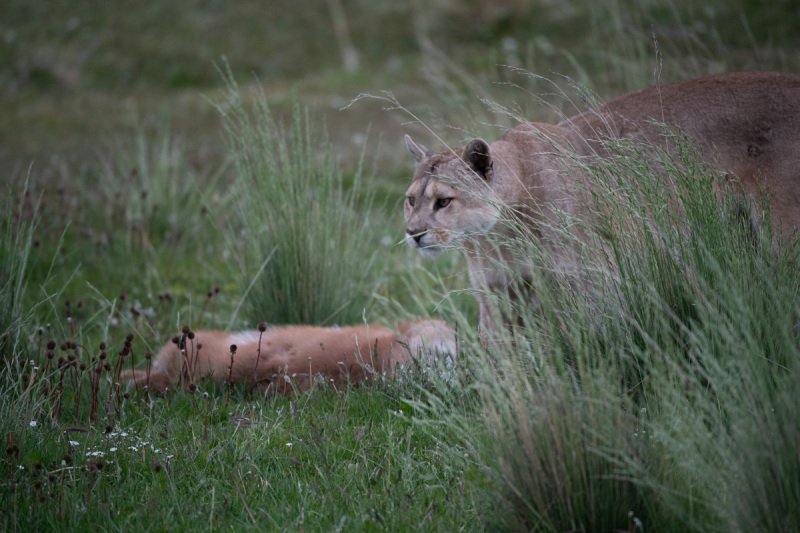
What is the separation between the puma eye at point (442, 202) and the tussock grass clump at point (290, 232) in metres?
0.85

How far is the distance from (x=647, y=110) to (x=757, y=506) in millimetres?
2776

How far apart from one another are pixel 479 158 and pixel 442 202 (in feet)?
1.11

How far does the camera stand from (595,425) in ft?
9.71

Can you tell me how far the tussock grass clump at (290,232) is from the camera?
5691 mm

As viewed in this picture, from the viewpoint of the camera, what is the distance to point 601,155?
5.06 metres

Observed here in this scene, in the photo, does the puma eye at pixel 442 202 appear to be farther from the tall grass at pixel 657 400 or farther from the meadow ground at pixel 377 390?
the tall grass at pixel 657 400

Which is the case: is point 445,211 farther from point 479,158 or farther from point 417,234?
point 479,158

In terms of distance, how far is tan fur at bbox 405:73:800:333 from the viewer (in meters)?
4.57

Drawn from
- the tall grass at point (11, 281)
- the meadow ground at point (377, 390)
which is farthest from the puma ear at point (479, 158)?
the tall grass at point (11, 281)

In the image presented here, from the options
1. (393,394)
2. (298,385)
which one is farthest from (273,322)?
(393,394)

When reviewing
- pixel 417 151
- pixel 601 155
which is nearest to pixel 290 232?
pixel 417 151

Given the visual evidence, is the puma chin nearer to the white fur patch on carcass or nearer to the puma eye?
the puma eye

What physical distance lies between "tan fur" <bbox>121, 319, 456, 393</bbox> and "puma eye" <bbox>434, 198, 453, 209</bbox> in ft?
2.03

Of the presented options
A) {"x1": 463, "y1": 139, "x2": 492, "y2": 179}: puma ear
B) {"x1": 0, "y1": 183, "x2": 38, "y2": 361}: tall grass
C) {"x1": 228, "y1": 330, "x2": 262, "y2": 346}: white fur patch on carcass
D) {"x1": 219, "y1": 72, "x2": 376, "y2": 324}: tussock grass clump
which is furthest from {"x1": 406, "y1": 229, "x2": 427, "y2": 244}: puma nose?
{"x1": 0, "y1": 183, "x2": 38, "y2": 361}: tall grass
